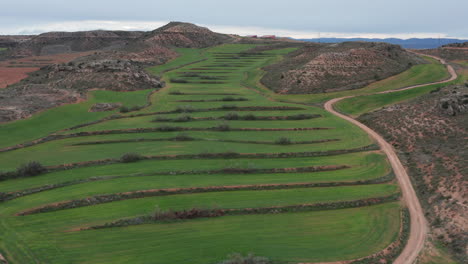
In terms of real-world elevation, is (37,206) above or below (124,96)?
below

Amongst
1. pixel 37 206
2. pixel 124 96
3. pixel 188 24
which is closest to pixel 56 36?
pixel 188 24

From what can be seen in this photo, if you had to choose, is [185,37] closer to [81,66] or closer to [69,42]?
[69,42]

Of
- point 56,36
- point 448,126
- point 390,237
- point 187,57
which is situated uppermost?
point 56,36

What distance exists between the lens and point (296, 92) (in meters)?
75.8

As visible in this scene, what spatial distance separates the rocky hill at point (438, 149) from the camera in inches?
1014

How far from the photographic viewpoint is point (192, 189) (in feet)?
101

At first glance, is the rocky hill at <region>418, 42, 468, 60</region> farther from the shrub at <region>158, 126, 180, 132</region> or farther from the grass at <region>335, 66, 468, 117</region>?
the shrub at <region>158, 126, 180, 132</region>

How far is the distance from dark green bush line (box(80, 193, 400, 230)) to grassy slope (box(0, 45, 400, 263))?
66 centimetres

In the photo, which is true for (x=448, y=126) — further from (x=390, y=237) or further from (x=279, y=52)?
(x=279, y=52)

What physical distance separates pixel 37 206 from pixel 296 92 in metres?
60.2

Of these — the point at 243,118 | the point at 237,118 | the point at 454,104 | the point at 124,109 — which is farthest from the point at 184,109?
the point at 454,104

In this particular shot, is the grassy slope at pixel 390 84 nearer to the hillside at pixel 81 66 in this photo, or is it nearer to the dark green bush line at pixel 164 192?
the hillside at pixel 81 66

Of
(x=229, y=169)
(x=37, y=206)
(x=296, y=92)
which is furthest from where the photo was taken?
(x=296, y=92)

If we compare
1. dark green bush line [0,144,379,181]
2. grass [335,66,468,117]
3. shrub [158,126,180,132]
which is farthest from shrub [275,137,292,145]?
grass [335,66,468,117]
